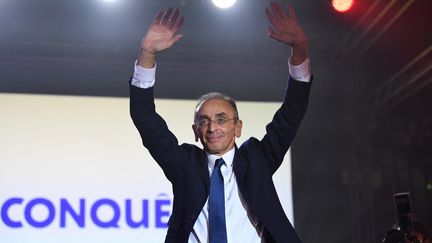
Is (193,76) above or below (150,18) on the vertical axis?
below

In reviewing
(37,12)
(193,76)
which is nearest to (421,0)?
(193,76)

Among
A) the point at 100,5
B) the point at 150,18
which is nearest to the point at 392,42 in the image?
the point at 150,18

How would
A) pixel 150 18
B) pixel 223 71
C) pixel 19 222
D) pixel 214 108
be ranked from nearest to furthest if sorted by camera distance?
pixel 214 108
pixel 19 222
pixel 150 18
pixel 223 71

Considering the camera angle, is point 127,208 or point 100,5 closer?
point 127,208

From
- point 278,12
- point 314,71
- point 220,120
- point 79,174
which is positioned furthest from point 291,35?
point 314,71

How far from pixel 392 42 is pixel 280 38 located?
379 centimetres

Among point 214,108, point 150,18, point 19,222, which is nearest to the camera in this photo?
point 214,108

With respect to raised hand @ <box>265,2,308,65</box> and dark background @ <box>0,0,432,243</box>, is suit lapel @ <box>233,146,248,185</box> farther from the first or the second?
dark background @ <box>0,0,432,243</box>

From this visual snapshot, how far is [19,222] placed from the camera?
4.29 meters

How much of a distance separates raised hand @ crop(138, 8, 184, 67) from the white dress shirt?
35 millimetres

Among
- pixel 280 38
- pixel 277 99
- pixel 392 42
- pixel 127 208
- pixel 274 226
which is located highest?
pixel 392 42

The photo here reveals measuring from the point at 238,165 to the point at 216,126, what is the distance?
0.14 meters

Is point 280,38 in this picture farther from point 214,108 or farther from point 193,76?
point 193,76

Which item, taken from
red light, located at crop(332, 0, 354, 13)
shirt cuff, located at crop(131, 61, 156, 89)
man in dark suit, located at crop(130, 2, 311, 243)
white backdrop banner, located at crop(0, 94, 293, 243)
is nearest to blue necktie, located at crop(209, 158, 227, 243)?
man in dark suit, located at crop(130, 2, 311, 243)
